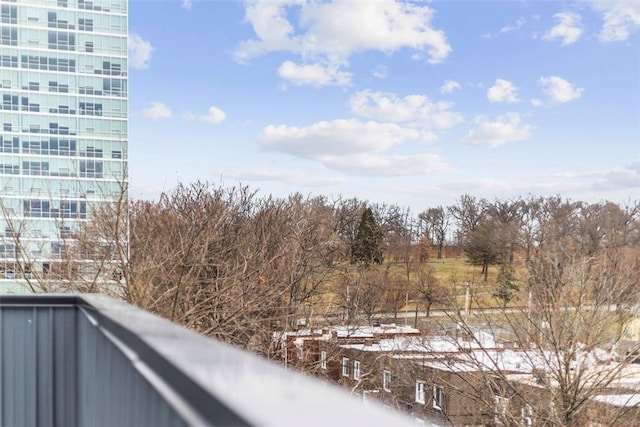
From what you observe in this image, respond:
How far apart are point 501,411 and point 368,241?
15850 mm

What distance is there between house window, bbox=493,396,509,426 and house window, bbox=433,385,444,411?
2.26 m

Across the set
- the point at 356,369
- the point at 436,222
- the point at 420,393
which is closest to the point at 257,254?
the point at 356,369

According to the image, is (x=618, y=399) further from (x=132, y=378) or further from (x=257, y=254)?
(x=132, y=378)

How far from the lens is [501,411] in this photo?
9.00 m

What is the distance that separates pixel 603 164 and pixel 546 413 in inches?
771

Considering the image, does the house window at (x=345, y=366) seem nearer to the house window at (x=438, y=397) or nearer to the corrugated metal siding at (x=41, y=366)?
the house window at (x=438, y=397)

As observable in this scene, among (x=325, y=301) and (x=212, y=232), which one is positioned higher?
(x=212, y=232)

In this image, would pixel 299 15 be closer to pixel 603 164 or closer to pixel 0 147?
pixel 603 164

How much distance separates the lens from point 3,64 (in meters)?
33.2

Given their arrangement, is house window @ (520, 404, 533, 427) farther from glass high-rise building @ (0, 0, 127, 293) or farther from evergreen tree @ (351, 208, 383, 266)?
glass high-rise building @ (0, 0, 127, 293)

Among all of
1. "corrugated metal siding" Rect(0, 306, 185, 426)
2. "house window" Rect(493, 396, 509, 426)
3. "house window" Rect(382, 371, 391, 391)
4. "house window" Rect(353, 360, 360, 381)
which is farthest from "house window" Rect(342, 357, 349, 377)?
"corrugated metal siding" Rect(0, 306, 185, 426)

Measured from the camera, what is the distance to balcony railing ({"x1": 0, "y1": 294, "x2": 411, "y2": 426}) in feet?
2.23

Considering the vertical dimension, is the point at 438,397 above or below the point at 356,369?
below

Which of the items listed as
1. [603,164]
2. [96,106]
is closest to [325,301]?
[603,164]
